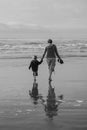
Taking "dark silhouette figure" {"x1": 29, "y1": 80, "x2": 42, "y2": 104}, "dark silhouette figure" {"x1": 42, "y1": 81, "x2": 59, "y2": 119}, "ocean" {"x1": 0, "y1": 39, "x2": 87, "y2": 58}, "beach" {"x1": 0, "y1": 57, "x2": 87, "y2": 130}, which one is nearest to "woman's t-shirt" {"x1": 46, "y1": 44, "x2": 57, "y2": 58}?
"beach" {"x1": 0, "y1": 57, "x2": 87, "y2": 130}

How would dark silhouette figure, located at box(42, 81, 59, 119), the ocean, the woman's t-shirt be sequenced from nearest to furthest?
dark silhouette figure, located at box(42, 81, 59, 119), the woman's t-shirt, the ocean

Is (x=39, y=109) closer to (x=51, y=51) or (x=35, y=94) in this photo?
(x=35, y=94)

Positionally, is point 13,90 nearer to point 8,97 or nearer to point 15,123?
point 8,97

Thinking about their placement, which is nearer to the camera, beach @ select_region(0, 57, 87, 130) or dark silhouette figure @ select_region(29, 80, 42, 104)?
beach @ select_region(0, 57, 87, 130)

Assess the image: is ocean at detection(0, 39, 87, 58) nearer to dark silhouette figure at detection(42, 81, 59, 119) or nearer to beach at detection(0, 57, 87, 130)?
beach at detection(0, 57, 87, 130)

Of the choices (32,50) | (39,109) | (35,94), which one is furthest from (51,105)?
(32,50)

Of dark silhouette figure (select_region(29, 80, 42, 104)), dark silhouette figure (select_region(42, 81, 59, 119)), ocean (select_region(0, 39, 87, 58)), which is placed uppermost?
dark silhouette figure (select_region(42, 81, 59, 119))

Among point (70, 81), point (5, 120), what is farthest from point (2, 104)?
point (70, 81)

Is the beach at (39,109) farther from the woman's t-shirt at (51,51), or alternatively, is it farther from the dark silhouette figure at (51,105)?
the woman's t-shirt at (51,51)

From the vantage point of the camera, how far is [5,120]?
7.14m

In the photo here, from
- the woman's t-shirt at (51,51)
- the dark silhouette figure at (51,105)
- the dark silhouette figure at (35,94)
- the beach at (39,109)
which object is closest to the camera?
the beach at (39,109)

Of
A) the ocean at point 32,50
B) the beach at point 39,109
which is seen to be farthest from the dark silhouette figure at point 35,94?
the ocean at point 32,50

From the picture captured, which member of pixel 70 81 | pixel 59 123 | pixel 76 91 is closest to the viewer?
pixel 59 123

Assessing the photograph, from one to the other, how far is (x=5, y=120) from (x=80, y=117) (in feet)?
5.23
